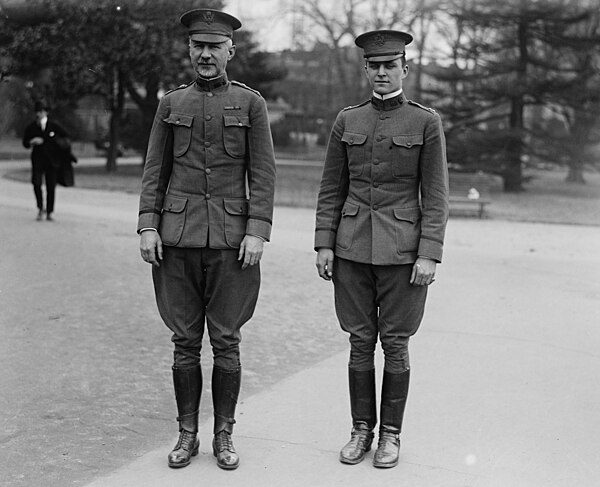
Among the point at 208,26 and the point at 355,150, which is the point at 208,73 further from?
the point at 355,150

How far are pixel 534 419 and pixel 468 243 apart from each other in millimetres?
8772

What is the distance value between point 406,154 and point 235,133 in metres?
0.83

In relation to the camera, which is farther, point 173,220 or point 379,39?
point 173,220

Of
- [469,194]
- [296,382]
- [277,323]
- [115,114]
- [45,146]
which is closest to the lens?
[296,382]

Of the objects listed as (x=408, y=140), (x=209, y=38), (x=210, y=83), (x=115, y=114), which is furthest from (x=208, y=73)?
(x=115, y=114)

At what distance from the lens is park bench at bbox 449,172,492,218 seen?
18703mm

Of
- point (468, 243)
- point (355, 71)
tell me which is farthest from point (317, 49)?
point (468, 243)

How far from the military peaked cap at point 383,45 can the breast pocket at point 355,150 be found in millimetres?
380

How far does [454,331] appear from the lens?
24.2 ft

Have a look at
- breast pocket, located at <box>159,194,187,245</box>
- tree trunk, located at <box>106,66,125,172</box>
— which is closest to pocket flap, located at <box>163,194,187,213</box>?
breast pocket, located at <box>159,194,187,245</box>

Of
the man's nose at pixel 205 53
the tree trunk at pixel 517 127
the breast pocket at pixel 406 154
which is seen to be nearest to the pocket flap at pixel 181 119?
the man's nose at pixel 205 53

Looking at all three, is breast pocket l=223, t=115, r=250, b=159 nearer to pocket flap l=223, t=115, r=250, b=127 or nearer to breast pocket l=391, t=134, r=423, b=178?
pocket flap l=223, t=115, r=250, b=127

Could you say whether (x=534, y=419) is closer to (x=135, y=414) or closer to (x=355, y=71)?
(x=135, y=414)

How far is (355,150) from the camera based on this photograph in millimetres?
4383
